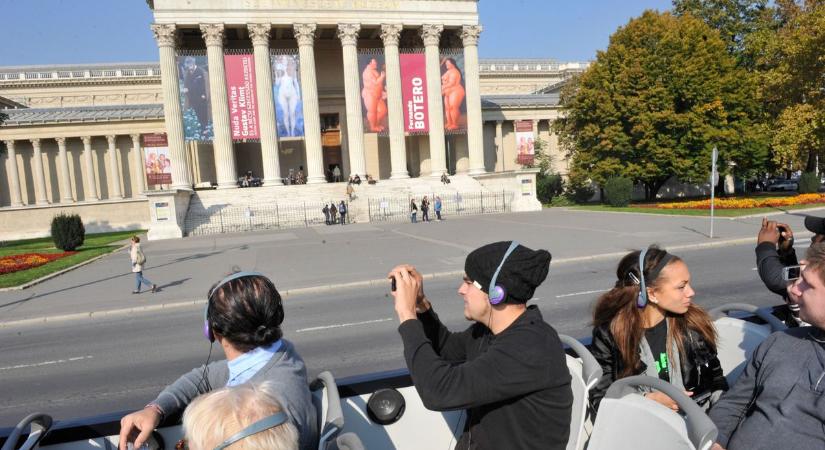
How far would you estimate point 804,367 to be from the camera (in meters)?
2.07

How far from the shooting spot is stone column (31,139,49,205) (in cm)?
4741

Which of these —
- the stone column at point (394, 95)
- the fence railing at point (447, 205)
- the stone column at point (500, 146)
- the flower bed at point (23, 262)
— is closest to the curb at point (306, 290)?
the flower bed at point (23, 262)

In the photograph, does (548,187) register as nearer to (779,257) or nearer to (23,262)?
(23,262)

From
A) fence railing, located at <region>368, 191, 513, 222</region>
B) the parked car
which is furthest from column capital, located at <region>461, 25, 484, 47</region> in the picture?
the parked car

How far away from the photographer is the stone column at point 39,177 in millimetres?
47406

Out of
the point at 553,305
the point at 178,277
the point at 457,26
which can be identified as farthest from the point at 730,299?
the point at 457,26

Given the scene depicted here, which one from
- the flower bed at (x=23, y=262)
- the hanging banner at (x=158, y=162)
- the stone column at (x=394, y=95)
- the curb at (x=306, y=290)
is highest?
the stone column at (x=394, y=95)

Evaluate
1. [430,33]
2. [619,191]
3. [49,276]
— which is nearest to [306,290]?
[49,276]

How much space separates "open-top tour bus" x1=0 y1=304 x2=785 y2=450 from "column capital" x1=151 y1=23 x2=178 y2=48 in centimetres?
4004

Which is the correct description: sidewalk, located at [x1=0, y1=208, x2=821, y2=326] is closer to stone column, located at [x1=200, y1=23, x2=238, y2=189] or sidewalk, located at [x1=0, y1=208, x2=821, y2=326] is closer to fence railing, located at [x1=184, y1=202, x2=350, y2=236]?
fence railing, located at [x1=184, y1=202, x2=350, y2=236]

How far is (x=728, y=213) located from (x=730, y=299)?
17519 mm

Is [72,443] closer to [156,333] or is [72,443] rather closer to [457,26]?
[156,333]

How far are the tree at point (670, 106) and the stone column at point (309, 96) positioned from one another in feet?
65.8

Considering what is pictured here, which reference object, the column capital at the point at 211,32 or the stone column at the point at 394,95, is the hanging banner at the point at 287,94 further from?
the stone column at the point at 394,95
